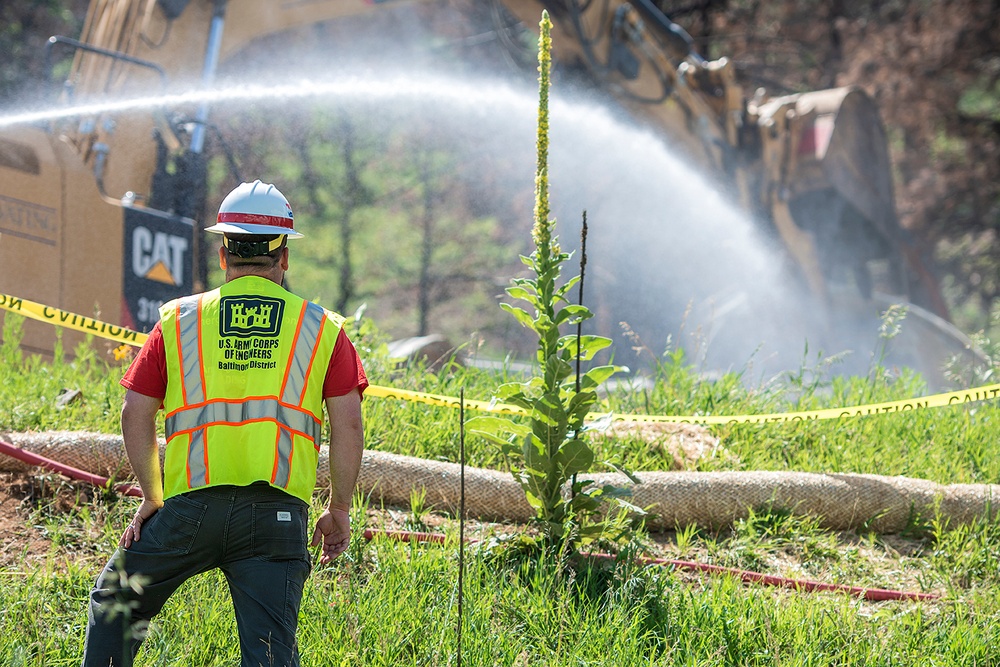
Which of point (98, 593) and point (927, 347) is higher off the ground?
point (98, 593)

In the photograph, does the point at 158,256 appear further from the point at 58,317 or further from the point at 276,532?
the point at 276,532

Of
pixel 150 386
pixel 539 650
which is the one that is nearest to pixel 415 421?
pixel 539 650

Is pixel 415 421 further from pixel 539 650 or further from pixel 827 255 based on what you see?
pixel 827 255

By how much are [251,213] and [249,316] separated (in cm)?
30

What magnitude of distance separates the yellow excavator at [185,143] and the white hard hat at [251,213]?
13.7 ft

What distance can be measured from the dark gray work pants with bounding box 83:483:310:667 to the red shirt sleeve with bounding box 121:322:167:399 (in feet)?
1.02

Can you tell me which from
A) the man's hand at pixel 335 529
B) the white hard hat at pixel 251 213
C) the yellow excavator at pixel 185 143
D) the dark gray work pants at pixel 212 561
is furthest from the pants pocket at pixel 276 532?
the yellow excavator at pixel 185 143

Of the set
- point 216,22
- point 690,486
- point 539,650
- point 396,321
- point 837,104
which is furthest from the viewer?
point 396,321

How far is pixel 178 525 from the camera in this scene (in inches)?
121

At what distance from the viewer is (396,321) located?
21.7 metres

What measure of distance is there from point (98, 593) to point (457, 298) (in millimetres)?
18924

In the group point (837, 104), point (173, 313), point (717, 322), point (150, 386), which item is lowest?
point (717, 322)

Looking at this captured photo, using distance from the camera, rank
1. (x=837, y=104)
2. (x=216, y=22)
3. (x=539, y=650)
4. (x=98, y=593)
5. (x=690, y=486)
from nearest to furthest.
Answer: (x=98, y=593) → (x=539, y=650) → (x=690, y=486) → (x=216, y=22) → (x=837, y=104)

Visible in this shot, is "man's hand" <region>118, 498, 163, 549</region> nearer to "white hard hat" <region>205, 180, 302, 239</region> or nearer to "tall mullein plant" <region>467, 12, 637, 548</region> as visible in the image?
"white hard hat" <region>205, 180, 302, 239</region>
